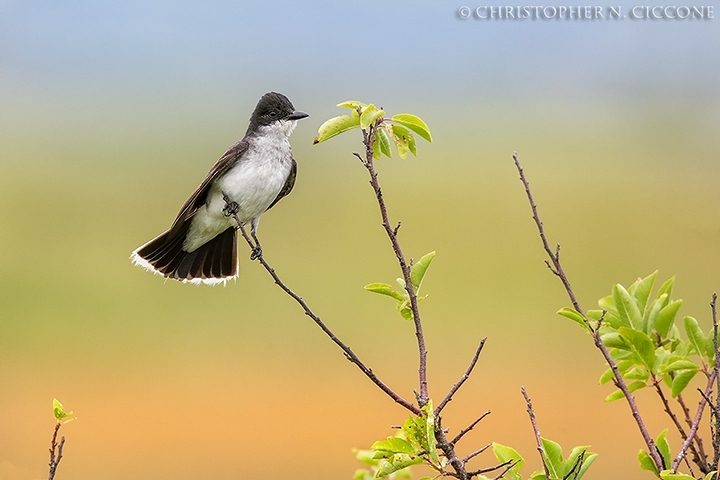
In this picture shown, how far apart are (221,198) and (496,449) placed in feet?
8.80

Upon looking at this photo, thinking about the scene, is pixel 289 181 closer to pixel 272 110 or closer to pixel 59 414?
pixel 272 110

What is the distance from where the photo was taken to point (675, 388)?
1778 mm

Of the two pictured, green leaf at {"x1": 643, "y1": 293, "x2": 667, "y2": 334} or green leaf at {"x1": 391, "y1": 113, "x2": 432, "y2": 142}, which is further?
green leaf at {"x1": 391, "y1": 113, "x2": 432, "y2": 142}

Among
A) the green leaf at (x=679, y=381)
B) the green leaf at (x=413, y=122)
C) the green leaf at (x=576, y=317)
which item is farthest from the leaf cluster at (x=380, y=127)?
the green leaf at (x=679, y=381)

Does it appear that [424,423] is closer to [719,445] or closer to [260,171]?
[719,445]

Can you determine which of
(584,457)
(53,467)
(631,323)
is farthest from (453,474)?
(53,467)

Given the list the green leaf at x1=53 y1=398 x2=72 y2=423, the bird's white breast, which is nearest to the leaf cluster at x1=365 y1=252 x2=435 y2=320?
the green leaf at x1=53 y1=398 x2=72 y2=423

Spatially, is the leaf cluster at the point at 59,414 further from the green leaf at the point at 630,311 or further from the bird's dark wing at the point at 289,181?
the bird's dark wing at the point at 289,181

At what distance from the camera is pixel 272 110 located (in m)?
4.26

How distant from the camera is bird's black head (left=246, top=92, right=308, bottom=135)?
4.24 m

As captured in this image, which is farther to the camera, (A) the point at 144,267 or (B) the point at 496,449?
(A) the point at 144,267

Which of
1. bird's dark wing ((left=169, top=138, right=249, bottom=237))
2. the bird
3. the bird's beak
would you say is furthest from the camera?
the bird's beak

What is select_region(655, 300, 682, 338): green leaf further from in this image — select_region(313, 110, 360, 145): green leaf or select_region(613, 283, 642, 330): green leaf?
select_region(313, 110, 360, 145): green leaf

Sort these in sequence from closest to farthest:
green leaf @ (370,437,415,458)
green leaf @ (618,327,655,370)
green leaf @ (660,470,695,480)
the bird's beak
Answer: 1. green leaf @ (660,470,695,480)
2. green leaf @ (370,437,415,458)
3. green leaf @ (618,327,655,370)
4. the bird's beak
